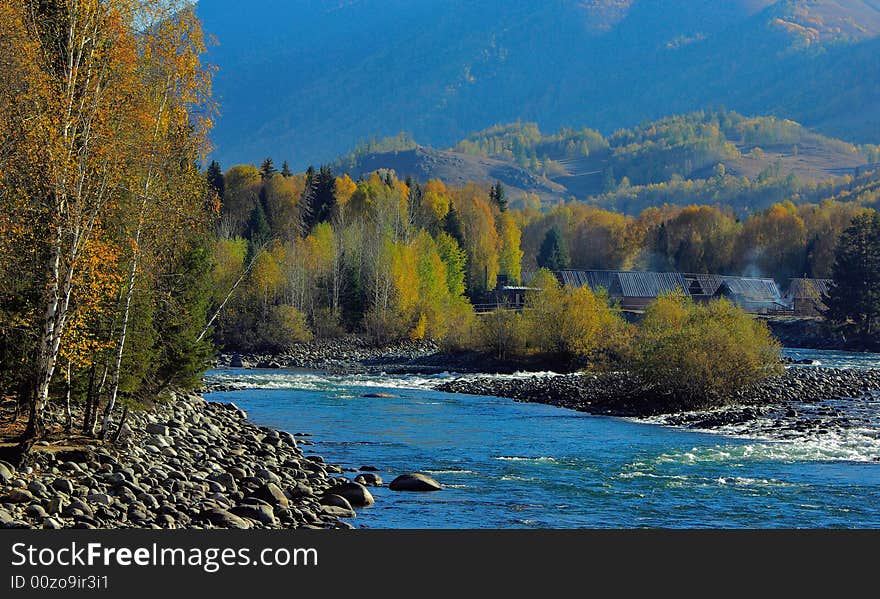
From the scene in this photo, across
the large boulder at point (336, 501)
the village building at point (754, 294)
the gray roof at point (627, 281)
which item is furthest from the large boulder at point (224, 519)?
the village building at point (754, 294)

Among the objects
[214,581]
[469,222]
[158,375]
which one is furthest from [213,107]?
[469,222]

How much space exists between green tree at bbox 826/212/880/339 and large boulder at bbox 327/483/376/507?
7864cm

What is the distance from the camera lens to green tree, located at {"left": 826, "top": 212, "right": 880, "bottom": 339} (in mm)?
91812

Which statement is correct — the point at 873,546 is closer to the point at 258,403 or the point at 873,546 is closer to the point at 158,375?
the point at 158,375

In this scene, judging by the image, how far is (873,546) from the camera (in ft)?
58.1

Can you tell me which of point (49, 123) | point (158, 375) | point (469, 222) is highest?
point (469, 222)

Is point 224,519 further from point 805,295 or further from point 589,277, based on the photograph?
point 805,295

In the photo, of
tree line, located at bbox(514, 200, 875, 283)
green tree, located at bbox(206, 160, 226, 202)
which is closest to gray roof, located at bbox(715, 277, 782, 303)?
tree line, located at bbox(514, 200, 875, 283)

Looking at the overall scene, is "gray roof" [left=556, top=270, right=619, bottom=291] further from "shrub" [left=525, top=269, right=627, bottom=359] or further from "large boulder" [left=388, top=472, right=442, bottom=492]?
"large boulder" [left=388, top=472, right=442, bottom=492]

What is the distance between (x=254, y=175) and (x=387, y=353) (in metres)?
51.1

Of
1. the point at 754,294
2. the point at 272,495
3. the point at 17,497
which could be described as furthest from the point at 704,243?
the point at 17,497

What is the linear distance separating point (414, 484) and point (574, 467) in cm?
551

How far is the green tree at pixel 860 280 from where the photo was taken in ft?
301

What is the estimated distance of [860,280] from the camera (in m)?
92.2
